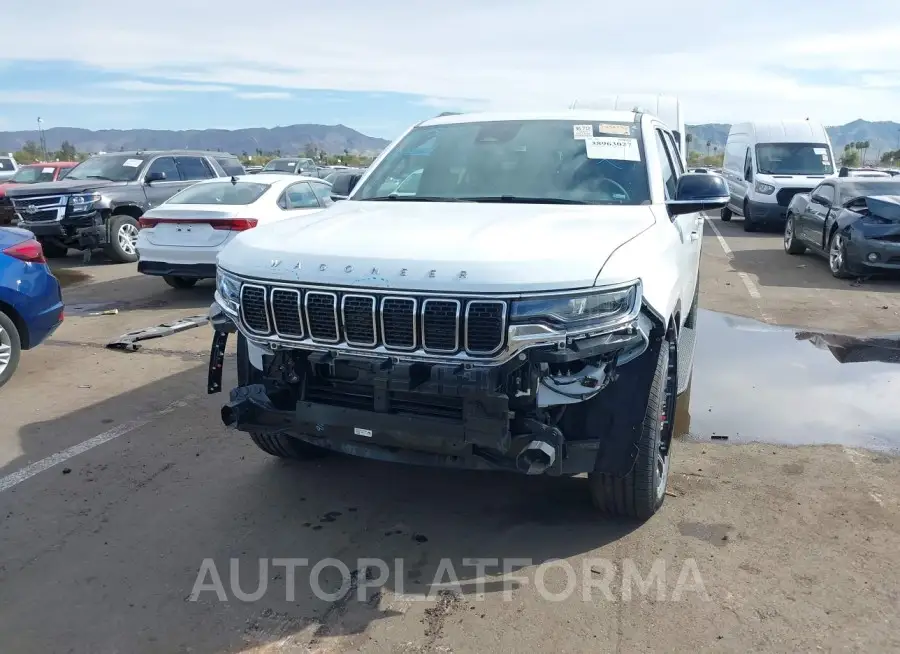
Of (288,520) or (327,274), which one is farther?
(288,520)

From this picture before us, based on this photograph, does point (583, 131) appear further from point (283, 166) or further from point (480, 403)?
point (283, 166)

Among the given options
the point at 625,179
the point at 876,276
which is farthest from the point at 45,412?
the point at 876,276

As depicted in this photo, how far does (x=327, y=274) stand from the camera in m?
3.27

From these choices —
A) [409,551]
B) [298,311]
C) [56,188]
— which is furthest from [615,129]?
[56,188]

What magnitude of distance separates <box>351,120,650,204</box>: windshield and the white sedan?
4.79 metres

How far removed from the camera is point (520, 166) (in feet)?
15.0

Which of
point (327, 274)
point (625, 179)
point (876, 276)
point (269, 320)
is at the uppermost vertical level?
point (625, 179)

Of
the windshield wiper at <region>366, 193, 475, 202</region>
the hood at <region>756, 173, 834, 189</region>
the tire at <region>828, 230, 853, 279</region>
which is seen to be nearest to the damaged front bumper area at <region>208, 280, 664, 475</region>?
the windshield wiper at <region>366, 193, 475, 202</region>

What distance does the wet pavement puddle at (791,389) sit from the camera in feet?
17.3

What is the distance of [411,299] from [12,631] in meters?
2.08

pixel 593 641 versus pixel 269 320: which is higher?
pixel 269 320

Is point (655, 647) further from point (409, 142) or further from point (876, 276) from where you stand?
point (876, 276)

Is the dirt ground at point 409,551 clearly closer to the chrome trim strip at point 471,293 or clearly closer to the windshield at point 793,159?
the chrome trim strip at point 471,293

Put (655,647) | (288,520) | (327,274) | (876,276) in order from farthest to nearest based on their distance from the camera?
(876,276) → (288,520) → (327,274) → (655,647)
